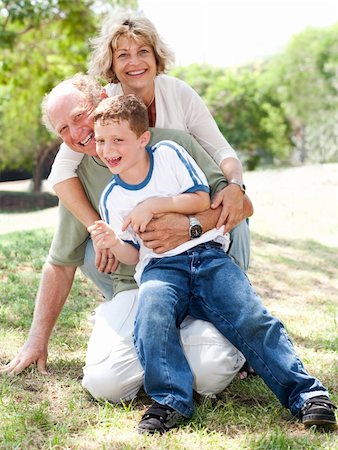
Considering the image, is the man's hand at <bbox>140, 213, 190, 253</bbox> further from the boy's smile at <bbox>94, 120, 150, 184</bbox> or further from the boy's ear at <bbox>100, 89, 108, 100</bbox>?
the boy's ear at <bbox>100, 89, 108, 100</bbox>

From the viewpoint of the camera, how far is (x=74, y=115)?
3139 millimetres

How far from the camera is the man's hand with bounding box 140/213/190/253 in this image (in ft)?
10.1

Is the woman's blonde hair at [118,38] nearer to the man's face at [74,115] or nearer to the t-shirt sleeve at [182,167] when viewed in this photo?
the man's face at [74,115]

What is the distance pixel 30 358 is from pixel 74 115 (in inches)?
45.1

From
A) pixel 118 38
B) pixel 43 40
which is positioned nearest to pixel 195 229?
pixel 118 38

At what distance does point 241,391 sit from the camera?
126 inches

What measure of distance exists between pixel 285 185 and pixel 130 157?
10061 millimetres

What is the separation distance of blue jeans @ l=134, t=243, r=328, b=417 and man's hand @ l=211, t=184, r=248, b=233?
15 cm

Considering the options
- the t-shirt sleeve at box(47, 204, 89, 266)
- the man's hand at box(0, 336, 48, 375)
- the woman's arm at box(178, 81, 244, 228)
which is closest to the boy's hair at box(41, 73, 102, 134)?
the t-shirt sleeve at box(47, 204, 89, 266)

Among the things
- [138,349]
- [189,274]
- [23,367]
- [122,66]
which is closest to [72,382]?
[23,367]

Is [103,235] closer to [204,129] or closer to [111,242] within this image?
[111,242]

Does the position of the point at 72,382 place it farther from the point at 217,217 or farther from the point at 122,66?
the point at 122,66

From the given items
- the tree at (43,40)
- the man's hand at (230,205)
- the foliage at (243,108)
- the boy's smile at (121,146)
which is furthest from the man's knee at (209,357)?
the foliage at (243,108)

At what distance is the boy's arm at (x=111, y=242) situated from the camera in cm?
303
